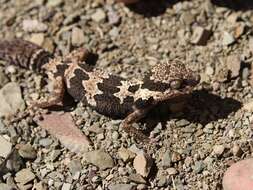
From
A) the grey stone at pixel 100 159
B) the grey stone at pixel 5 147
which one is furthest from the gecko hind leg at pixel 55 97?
the grey stone at pixel 100 159

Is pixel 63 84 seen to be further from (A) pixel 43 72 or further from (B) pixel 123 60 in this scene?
(B) pixel 123 60

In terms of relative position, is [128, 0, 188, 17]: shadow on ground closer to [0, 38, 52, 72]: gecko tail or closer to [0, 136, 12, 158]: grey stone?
[0, 38, 52, 72]: gecko tail

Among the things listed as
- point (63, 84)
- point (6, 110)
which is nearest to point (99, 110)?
point (63, 84)

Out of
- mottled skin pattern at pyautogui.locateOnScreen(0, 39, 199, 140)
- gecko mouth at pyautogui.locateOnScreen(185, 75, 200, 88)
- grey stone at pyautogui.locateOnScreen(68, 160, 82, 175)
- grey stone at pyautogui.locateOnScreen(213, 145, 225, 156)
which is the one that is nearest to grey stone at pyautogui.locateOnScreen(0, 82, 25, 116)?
mottled skin pattern at pyautogui.locateOnScreen(0, 39, 199, 140)

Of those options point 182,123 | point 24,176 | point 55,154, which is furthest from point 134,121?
point 24,176

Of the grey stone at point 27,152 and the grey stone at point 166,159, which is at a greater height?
the grey stone at point 27,152

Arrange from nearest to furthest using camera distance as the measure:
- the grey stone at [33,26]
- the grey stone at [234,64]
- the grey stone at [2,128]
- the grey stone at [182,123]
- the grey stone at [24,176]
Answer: the grey stone at [24,176] < the grey stone at [182,123] < the grey stone at [2,128] < the grey stone at [234,64] < the grey stone at [33,26]

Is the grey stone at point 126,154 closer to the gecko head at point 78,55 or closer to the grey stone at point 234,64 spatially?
the gecko head at point 78,55

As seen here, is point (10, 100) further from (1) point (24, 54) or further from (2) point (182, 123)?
(2) point (182, 123)
